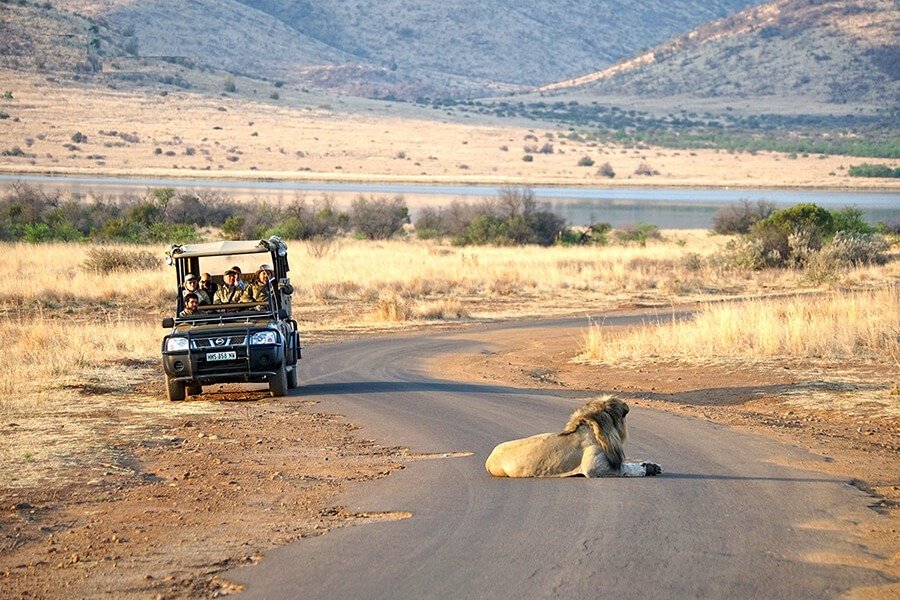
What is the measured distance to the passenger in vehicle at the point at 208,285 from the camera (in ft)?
54.9

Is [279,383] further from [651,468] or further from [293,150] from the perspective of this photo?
[293,150]

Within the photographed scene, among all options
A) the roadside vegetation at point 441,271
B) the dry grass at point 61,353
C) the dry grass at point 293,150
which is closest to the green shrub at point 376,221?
the roadside vegetation at point 441,271

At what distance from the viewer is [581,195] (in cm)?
9062

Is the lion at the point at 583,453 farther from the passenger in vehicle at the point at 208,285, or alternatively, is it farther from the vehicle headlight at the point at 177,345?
the passenger in vehicle at the point at 208,285

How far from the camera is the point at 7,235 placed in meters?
51.4

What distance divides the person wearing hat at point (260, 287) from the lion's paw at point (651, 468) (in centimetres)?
684

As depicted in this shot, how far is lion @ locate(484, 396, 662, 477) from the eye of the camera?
35.9ft

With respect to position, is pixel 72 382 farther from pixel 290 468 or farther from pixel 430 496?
pixel 430 496

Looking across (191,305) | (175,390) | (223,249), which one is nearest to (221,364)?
(175,390)

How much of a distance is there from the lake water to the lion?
55.1 metres

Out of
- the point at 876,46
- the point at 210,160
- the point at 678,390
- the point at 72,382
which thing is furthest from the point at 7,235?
the point at 876,46

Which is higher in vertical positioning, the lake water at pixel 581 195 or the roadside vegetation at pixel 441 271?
the lake water at pixel 581 195

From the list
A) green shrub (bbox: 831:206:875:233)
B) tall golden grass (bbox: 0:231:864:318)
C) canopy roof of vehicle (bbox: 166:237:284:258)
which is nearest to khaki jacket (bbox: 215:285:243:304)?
canopy roof of vehicle (bbox: 166:237:284:258)

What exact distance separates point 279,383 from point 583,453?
6.43 metres
